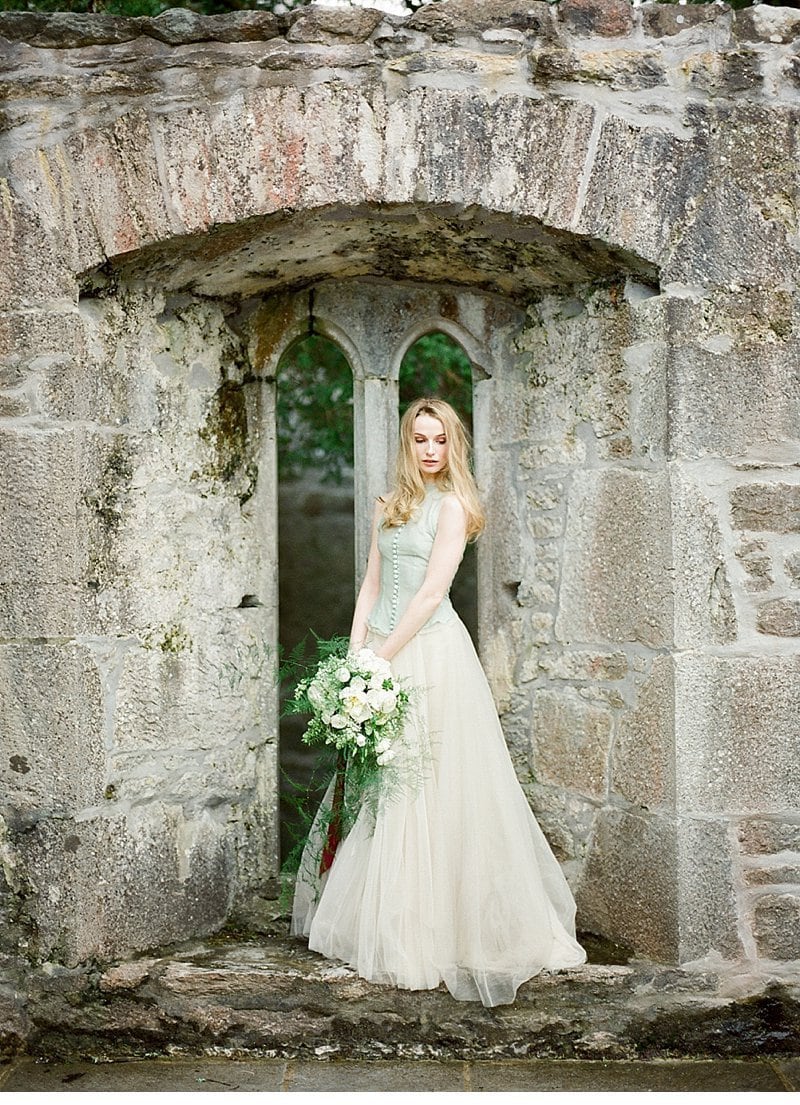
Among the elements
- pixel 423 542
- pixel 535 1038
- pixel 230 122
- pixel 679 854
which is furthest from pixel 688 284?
pixel 535 1038

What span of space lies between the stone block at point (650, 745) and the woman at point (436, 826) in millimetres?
357

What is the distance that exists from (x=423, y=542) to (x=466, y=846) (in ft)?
3.24

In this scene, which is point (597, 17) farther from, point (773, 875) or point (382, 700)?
point (773, 875)

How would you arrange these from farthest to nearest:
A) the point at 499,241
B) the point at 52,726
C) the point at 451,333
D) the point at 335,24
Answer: the point at 451,333, the point at 499,241, the point at 52,726, the point at 335,24

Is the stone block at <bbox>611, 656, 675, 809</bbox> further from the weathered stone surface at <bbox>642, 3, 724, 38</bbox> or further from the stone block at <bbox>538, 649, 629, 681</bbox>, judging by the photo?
the weathered stone surface at <bbox>642, 3, 724, 38</bbox>

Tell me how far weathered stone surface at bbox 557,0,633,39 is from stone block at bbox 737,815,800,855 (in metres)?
2.45

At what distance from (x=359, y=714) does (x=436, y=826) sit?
465 mm

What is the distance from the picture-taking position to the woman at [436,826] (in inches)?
146

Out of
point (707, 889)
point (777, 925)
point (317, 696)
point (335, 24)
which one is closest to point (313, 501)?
point (317, 696)

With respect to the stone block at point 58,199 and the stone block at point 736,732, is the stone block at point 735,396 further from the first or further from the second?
the stone block at point 58,199

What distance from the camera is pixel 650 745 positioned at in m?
3.76

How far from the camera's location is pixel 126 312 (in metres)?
3.92

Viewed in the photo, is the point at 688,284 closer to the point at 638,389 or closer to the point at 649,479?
the point at 638,389

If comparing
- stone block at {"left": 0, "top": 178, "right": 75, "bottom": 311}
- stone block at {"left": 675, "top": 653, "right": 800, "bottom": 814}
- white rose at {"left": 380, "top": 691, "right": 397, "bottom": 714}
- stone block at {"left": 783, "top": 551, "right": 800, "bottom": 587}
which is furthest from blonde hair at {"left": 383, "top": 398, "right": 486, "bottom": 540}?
stone block at {"left": 0, "top": 178, "right": 75, "bottom": 311}
